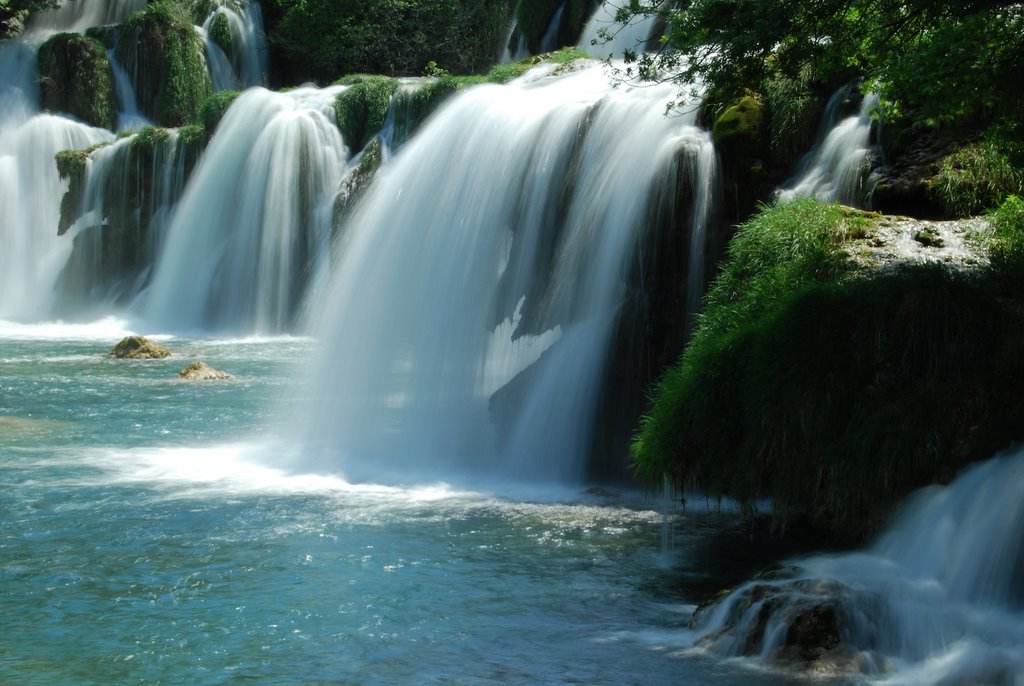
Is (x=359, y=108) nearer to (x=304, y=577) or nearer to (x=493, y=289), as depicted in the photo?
(x=493, y=289)

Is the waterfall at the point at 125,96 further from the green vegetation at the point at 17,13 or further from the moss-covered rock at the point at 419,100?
the moss-covered rock at the point at 419,100

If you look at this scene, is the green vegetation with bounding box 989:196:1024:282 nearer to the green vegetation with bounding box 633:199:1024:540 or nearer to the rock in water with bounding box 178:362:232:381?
the green vegetation with bounding box 633:199:1024:540

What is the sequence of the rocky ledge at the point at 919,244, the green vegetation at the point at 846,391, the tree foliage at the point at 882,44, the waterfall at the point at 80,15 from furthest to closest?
the waterfall at the point at 80,15
the rocky ledge at the point at 919,244
the tree foliage at the point at 882,44
the green vegetation at the point at 846,391

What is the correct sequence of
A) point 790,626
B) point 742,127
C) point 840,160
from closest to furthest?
1. point 790,626
2. point 840,160
3. point 742,127

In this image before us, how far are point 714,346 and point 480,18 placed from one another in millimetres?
25252

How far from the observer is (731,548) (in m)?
8.63

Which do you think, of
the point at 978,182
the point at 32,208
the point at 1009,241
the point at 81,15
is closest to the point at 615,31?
the point at 32,208

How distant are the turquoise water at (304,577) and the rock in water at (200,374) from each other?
4022 millimetres

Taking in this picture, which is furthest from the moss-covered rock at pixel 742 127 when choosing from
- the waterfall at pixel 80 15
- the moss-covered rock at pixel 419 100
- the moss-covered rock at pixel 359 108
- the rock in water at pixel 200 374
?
the waterfall at pixel 80 15

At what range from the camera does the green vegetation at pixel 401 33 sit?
32.0 metres

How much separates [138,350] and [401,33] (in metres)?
15.9

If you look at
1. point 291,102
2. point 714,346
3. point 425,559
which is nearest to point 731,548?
point 714,346

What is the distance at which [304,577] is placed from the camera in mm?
8023

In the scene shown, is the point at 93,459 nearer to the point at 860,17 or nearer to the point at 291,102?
the point at 860,17
